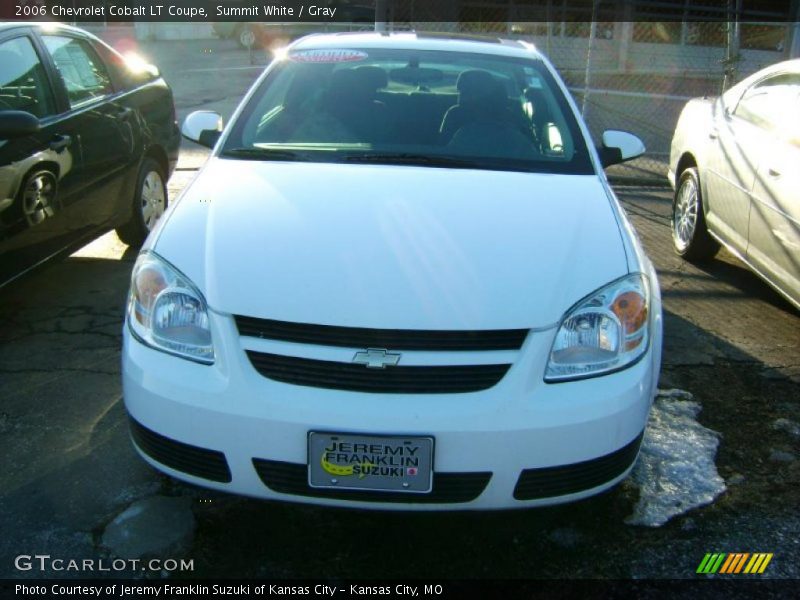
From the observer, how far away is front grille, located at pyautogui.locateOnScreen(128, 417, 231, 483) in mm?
2422

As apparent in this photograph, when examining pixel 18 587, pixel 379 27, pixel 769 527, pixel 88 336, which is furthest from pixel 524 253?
A: pixel 379 27

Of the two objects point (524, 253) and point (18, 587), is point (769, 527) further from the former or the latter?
point (18, 587)

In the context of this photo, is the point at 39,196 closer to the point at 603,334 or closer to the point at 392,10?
the point at 603,334

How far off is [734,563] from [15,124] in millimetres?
3467

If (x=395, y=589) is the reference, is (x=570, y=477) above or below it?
above

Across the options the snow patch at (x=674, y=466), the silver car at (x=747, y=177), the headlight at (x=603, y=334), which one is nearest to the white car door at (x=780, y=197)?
the silver car at (x=747, y=177)

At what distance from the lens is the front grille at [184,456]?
242 centimetres

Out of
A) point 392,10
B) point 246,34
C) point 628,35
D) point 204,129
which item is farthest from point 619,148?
point 246,34

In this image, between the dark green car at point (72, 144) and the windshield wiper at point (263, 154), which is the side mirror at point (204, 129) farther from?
the dark green car at point (72, 144)

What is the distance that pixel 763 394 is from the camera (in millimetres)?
3883

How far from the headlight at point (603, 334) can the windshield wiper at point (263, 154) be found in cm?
143

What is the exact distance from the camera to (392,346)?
2391 mm

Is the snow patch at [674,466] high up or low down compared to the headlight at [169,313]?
down

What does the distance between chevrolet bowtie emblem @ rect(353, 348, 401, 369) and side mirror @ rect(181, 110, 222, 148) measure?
6.48 ft
